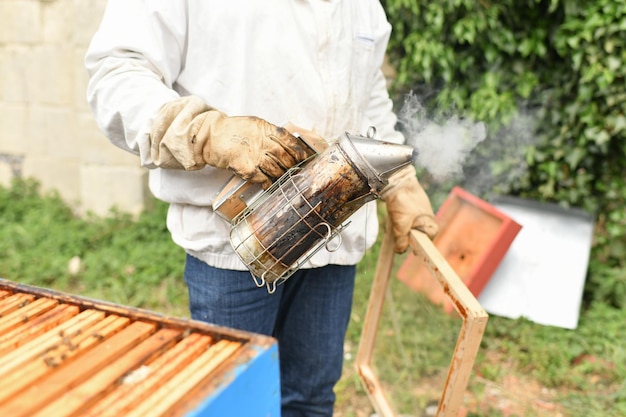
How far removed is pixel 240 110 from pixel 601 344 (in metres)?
2.73

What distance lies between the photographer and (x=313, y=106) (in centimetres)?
164

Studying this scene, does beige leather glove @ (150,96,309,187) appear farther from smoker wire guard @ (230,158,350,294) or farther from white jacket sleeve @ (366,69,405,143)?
white jacket sleeve @ (366,69,405,143)

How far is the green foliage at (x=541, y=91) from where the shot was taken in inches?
132

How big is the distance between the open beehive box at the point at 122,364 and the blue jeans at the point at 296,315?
58cm

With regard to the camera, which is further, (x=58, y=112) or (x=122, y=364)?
(x=58, y=112)

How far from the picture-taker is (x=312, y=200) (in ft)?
4.40

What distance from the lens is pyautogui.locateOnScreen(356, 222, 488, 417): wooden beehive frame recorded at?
1.49 m

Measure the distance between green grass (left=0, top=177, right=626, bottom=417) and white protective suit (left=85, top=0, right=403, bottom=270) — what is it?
84 cm

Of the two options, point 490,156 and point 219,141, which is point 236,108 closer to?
point 219,141

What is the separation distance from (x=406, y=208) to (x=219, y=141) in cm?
86

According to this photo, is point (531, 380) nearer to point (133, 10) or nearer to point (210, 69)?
point (210, 69)

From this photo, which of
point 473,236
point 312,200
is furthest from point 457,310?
point 473,236

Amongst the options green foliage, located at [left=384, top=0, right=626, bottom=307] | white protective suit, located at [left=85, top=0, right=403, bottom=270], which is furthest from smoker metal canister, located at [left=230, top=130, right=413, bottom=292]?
green foliage, located at [left=384, top=0, right=626, bottom=307]

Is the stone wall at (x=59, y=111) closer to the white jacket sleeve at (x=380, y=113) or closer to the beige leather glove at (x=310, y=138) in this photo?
the white jacket sleeve at (x=380, y=113)
